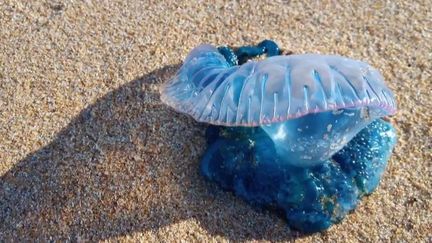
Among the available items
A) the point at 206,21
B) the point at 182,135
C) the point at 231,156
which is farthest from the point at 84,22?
the point at 231,156

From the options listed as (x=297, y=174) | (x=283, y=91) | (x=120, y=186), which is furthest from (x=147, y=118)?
(x=283, y=91)

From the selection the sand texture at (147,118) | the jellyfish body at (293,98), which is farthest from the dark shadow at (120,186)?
the jellyfish body at (293,98)

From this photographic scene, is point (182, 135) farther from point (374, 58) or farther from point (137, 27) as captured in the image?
point (374, 58)

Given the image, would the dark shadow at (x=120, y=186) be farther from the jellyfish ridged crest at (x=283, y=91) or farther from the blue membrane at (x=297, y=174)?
the jellyfish ridged crest at (x=283, y=91)

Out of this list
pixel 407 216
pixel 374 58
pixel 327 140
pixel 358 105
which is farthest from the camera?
pixel 374 58

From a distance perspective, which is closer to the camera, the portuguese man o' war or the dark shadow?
the portuguese man o' war

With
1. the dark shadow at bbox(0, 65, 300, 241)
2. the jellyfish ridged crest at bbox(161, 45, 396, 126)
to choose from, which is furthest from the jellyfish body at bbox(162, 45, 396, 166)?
the dark shadow at bbox(0, 65, 300, 241)

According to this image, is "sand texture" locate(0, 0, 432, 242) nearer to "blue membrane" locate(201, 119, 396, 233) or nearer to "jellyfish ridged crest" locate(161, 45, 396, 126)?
"blue membrane" locate(201, 119, 396, 233)

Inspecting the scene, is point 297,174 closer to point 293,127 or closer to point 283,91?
point 293,127
